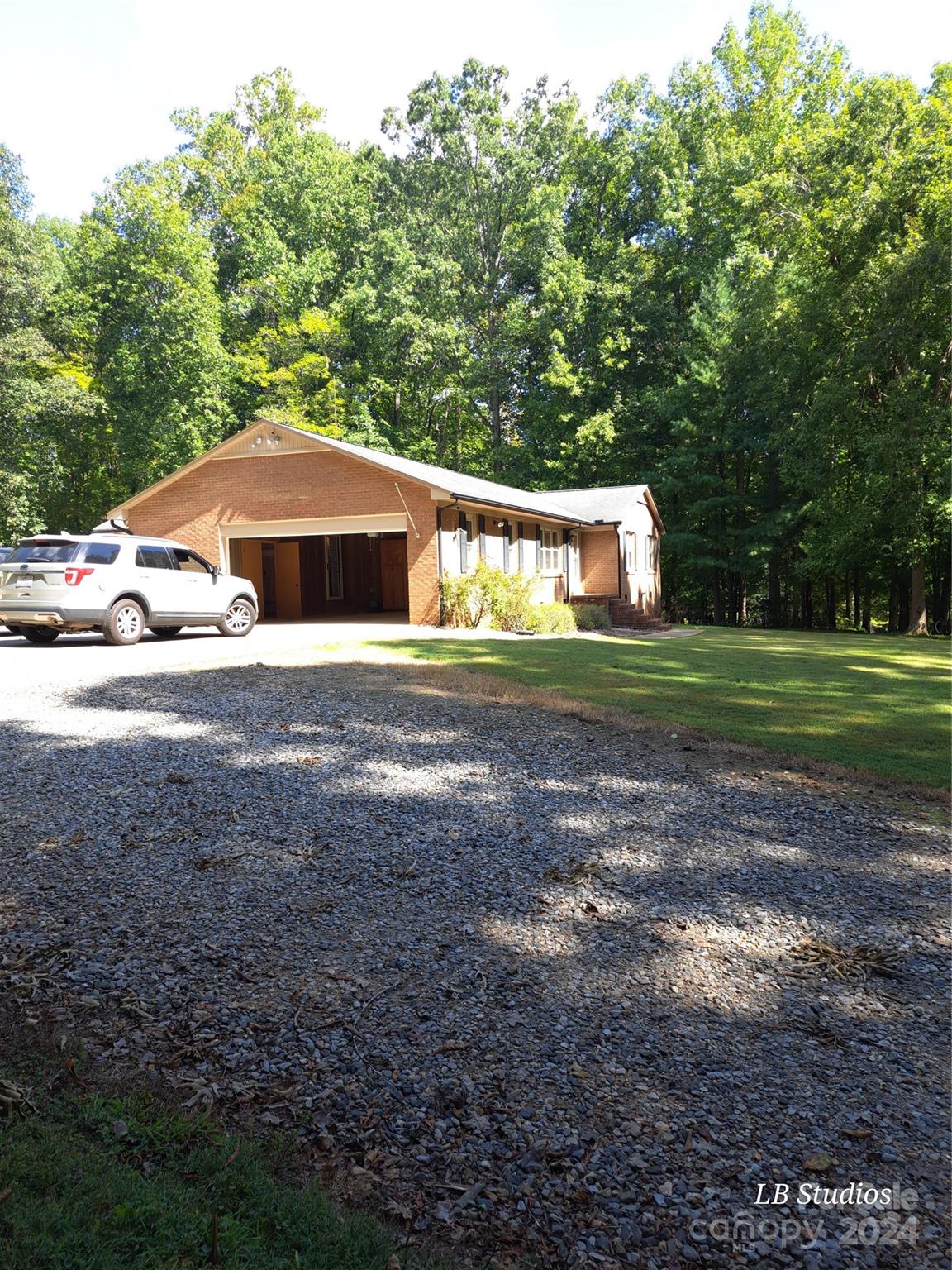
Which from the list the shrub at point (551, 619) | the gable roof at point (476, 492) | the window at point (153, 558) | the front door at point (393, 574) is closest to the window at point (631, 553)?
the gable roof at point (476, 492)

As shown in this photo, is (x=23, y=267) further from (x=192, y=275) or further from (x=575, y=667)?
(x=575, y=667)

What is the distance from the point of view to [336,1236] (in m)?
2.11

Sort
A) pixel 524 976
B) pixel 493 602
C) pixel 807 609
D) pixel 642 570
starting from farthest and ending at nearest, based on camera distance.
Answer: pixel 807 609 < pixel 642 570 < pixel 493 602 < pixel 524 976

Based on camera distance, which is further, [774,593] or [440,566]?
[774,593]

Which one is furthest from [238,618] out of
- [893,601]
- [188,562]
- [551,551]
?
[893,601]

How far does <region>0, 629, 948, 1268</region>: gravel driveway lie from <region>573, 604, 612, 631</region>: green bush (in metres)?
18.6

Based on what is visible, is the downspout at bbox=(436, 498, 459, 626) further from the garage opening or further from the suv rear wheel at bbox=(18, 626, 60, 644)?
the suv rear wheel at bbox=(18, 626, 60, 644)

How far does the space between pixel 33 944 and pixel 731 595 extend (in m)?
40.9

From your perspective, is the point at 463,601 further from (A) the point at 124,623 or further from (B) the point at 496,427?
(B) the point at 496,427

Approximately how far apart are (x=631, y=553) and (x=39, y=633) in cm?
2148

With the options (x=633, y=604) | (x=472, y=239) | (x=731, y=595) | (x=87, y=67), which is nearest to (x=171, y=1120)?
(x=87, y=67)

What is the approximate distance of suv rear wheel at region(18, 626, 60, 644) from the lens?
45.8ft

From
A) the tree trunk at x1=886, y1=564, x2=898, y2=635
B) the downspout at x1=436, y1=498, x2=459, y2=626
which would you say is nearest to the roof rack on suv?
the downspout at x1=436, y1=498, x2=459, y2=626

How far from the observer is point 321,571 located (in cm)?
2677
